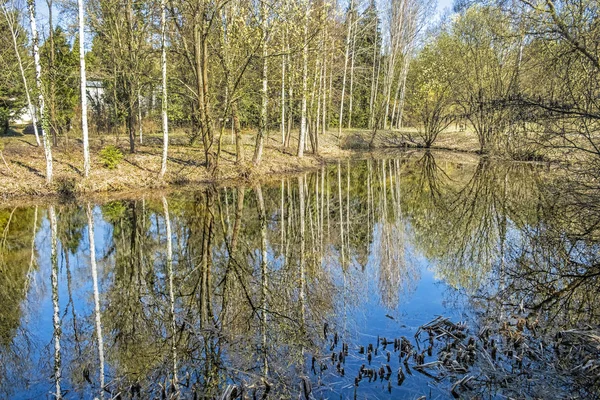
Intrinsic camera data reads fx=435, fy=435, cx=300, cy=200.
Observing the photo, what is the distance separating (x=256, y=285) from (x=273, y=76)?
47.8 ft

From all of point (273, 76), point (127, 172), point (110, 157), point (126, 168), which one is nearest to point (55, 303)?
point (127, 172)

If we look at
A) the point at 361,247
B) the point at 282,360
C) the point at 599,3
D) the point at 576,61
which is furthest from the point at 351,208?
the point at 282,360

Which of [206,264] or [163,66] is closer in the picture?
[206,264]

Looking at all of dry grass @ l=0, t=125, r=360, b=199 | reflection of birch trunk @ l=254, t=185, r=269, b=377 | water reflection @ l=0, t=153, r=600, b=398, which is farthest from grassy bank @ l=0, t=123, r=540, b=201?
reflection of birch trunk @ l=254, t=185, r=269, b=377

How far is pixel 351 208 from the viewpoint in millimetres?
14984

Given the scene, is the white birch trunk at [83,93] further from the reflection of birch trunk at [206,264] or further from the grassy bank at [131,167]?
the reflection of birch trunk at [206,264]

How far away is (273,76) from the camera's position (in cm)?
2020

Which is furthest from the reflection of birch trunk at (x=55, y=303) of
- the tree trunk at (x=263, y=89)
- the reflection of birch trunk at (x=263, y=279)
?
the tree trunk at (x=263, y=89)

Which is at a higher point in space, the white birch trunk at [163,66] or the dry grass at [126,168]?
the white birch trunk at [163,66]

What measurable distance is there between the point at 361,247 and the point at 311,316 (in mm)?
4090

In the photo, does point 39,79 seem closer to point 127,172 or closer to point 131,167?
point 127,172

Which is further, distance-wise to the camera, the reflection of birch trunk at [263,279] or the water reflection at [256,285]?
the reflection of birch trunk at [263,279]

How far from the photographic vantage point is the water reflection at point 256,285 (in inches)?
197

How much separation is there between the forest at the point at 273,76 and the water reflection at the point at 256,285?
2485 millimetres
